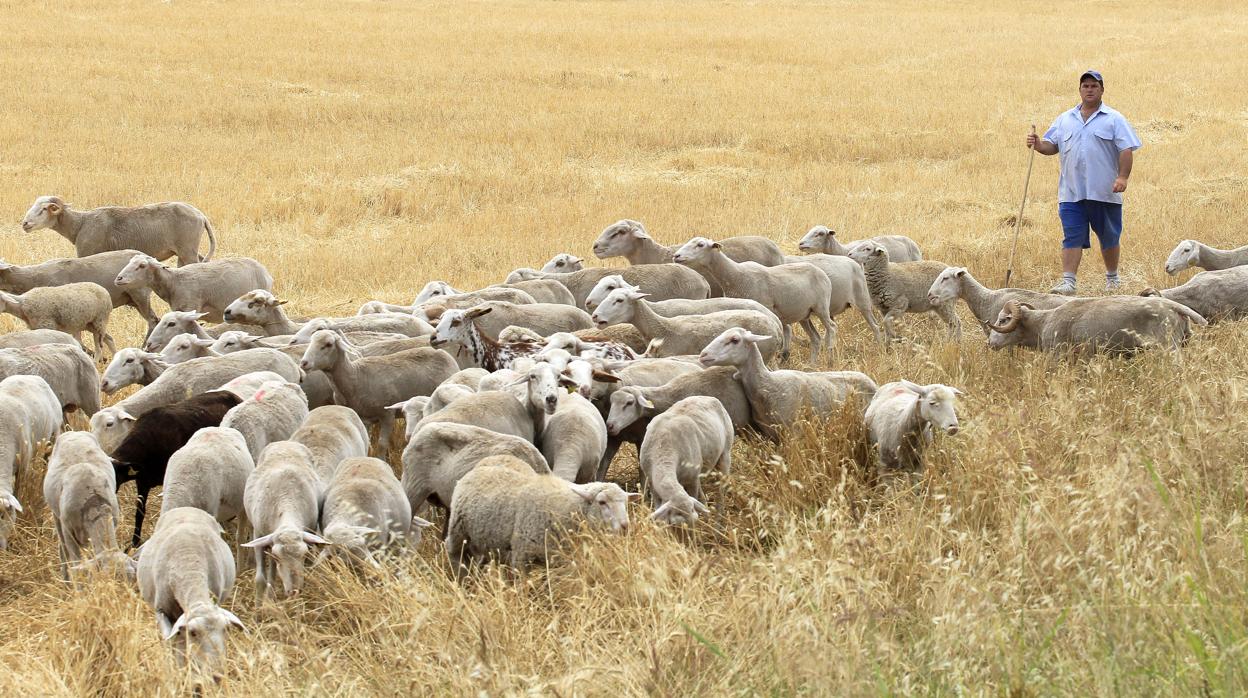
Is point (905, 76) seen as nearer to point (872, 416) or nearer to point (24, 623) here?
point (872, 416)

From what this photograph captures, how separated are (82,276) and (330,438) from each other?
6.55 m

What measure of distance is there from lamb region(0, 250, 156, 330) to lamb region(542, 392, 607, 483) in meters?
6.51

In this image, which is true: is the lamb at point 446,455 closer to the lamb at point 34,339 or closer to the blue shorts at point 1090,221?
the lamb at point 34,339

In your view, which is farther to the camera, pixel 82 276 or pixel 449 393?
pixel 82 276

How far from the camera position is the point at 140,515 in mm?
7004

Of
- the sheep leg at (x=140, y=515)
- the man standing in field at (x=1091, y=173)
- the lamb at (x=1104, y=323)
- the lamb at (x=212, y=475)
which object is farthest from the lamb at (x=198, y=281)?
the man standing in field at (x=1091, y=173)

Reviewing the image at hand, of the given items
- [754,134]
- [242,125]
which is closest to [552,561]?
[754,134]

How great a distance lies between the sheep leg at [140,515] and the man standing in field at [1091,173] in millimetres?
9006

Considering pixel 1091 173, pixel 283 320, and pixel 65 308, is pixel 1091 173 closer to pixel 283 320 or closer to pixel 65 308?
pixel 283 320

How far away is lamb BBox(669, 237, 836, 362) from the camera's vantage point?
1143cm

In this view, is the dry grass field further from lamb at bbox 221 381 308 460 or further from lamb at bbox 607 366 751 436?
lamb at bbox 221 381 308 460

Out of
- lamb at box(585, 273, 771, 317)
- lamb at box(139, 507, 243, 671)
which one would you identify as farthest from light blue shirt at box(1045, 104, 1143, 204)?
lamb at box(139, 507, 243, 671)

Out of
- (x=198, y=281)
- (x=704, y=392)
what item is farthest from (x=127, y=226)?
(x=704, y=392)

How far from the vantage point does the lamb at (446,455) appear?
263 inches
